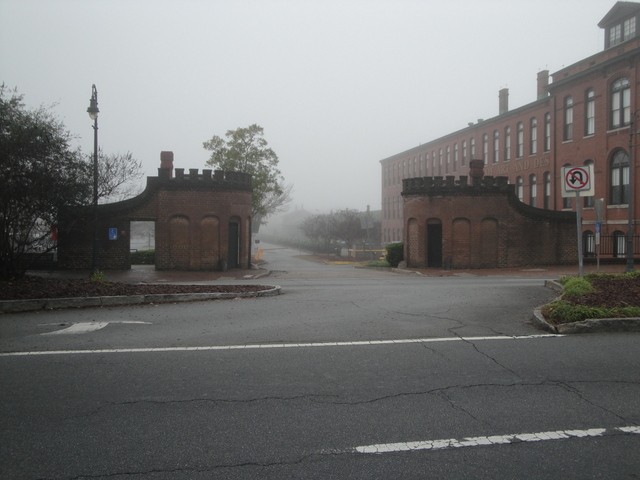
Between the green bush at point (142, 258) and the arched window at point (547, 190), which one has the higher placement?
the arched window at point (547, 190)

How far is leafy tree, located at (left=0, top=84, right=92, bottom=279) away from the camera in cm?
1373

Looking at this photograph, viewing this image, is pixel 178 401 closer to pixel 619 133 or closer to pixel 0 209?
pixel 0 209

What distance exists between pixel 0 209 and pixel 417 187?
20.2 metres

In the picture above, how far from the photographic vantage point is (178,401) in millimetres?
5121

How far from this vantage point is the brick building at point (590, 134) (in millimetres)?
33219

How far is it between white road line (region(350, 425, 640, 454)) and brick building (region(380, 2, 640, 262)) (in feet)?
73.9

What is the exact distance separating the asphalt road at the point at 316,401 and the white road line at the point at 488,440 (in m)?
0.02

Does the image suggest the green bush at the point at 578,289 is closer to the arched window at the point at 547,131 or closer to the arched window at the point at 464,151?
the arched window at the point at 547,131

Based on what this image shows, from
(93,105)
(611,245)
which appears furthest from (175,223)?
(611,245)

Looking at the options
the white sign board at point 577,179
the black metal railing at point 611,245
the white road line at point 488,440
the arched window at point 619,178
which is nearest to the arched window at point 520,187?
the arched window at point 619,178

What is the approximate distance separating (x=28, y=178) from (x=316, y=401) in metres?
12.3

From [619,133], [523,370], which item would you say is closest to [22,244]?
[523,370]

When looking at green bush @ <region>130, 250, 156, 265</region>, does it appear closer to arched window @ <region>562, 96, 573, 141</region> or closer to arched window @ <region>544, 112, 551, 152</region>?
arched window @ <region>562, 96, 573, 141</region>

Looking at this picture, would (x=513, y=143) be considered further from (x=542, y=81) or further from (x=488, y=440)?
(x=488, y=440)
